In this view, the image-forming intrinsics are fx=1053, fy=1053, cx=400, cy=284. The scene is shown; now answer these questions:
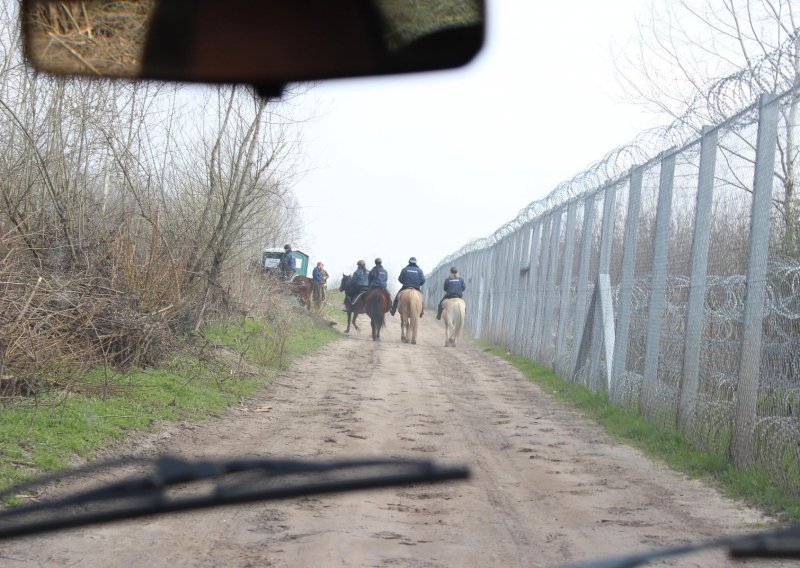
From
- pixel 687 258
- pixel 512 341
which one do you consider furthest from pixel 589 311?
pixel 512 341

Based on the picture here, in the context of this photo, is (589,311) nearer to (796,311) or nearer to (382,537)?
(796,311)

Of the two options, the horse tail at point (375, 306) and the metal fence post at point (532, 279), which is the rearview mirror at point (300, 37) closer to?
the metal fence post at point (532, 279)

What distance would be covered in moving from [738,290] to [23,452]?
5057 mm

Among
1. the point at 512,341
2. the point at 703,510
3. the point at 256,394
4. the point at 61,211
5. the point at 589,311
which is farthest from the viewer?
the point at 512,341

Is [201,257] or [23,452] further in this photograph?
[201,257]

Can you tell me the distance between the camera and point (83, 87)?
10.6 metres

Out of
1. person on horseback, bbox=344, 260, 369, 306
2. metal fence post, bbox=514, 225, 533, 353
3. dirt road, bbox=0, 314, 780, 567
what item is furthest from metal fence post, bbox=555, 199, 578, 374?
person on horseback, bbox=344, 260, 369, 306

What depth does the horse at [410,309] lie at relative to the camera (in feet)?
72.3

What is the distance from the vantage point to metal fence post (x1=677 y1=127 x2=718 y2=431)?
8531 mm

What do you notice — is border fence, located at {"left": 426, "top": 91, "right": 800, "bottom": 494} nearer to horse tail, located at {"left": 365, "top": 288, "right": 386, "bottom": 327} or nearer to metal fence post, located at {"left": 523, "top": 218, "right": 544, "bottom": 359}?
metal fence post, located at {"left": 523, "top": 218, "right": 544, "bottom": 359}

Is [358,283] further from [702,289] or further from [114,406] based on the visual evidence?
[702,289]

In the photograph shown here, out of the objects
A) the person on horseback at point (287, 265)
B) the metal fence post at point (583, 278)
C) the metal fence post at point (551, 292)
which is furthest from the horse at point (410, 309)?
the metal fence post at point (583, 278)

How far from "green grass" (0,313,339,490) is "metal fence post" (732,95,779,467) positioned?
445 centimetres

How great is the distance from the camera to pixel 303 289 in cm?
2502
